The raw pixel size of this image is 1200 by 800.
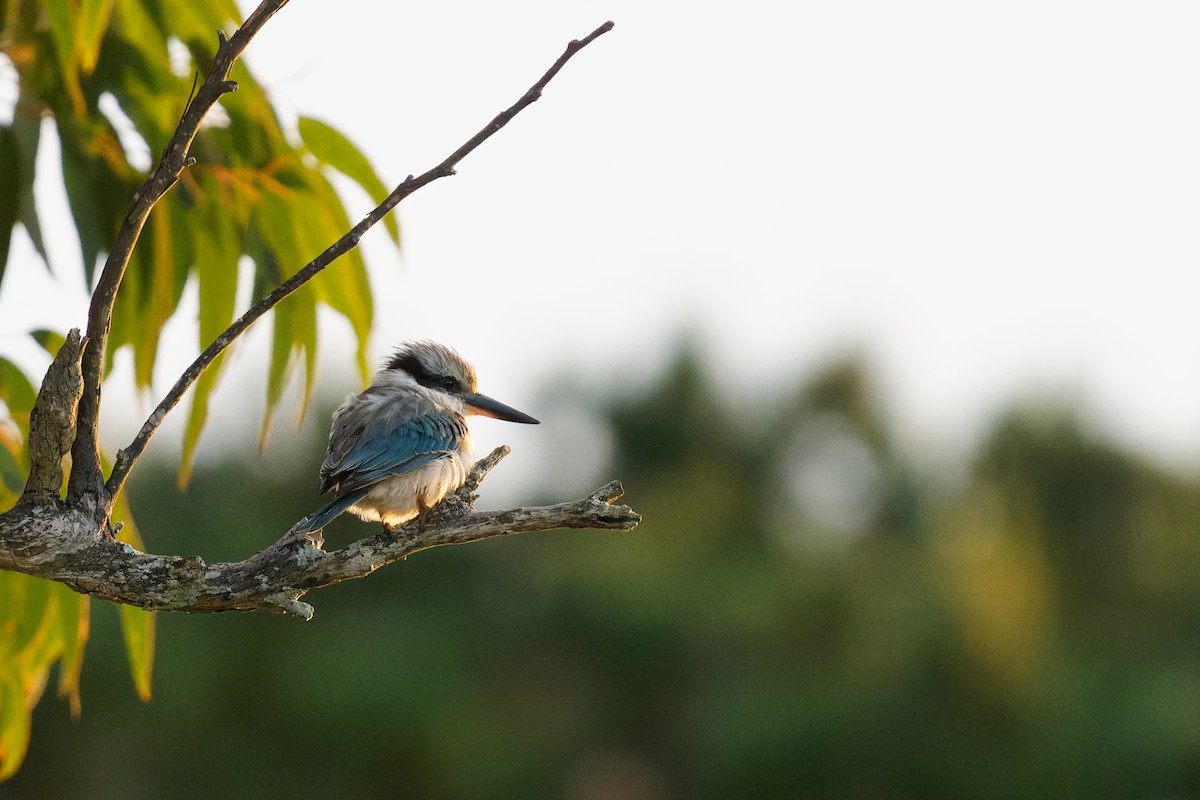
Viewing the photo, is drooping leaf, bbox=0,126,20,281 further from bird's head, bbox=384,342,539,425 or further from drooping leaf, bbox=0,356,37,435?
bird's head, bbox=384,342,539,425

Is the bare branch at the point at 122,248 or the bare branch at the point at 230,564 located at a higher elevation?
the bare branch at the point at 122,248

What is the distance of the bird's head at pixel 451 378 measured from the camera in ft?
10.2

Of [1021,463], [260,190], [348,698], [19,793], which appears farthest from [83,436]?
[1021,463]

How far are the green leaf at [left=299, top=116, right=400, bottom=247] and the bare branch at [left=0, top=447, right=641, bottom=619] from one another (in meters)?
1.28

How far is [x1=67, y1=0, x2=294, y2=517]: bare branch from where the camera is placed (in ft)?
4.44

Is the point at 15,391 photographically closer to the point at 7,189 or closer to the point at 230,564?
the point at 7,189

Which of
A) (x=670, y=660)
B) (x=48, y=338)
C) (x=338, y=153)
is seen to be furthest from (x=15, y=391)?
(x=670, y=660)

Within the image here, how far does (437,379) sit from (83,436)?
173 centimetres

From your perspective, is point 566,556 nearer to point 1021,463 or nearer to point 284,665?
point 284,665

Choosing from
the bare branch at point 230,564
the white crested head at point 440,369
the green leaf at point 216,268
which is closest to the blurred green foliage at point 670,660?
the white crested head at point 440,369

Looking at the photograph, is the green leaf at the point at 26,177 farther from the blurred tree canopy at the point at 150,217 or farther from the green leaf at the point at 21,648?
the green leaf at the point at 21,648

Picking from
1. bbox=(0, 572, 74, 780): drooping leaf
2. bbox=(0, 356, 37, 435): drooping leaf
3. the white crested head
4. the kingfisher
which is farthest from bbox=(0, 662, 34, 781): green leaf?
the white crested head

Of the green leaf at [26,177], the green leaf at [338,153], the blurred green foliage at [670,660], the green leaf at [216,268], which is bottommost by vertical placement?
the blurred green foliage at [670,660]

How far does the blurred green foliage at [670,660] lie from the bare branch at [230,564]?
9.02 m
